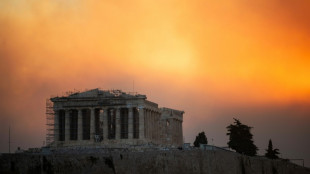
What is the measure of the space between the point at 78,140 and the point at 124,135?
521 cm

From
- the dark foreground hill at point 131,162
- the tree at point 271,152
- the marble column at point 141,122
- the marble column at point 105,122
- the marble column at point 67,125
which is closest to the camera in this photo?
the dark foreground hill at point 131,162

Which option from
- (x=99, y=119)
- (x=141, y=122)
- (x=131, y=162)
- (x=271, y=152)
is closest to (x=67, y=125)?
(x=99, y=119)

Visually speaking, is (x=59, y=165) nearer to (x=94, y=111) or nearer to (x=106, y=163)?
(x=106, y=163)

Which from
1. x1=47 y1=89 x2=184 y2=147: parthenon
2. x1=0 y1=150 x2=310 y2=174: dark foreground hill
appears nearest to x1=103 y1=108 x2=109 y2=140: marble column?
x1=47 y1=89 x2=184 y2=147: parthenon

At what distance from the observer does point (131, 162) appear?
9294 cm

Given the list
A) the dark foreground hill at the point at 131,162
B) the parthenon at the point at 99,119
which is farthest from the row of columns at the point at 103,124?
the dark foreground hill at the point at 131,162

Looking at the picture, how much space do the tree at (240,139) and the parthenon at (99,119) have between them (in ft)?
41.7

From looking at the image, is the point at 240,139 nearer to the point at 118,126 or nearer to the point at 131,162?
the point at 118,126

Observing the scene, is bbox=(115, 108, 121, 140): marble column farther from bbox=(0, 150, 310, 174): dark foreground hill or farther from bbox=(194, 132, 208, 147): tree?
bbox=(194, 132, 208, 147): tree

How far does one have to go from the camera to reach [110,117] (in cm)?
11538

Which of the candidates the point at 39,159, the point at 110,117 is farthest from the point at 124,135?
the point at 39,159

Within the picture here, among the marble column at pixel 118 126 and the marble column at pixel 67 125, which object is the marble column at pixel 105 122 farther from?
the marble column at pixel 67 125

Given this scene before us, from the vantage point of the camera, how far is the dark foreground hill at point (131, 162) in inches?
3201

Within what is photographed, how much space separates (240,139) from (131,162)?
34.1 meters
